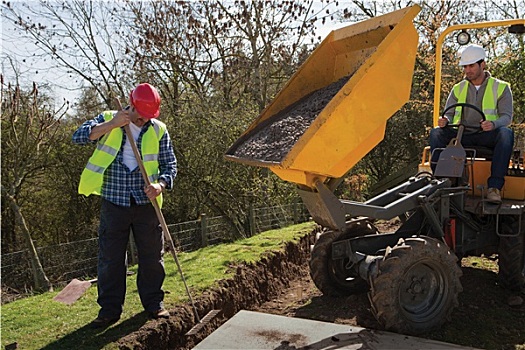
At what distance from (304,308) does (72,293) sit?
250 cm

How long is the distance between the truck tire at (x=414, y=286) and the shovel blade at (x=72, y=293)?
3.06 m

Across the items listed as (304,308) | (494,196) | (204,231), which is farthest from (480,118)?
(204,231)

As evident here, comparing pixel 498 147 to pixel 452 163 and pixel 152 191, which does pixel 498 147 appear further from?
pixel 152 191

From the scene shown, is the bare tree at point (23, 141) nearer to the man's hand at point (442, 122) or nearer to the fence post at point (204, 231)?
the fence post at point (204, 231)

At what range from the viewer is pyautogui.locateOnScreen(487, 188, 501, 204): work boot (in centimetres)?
522

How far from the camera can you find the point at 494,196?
5223 mm

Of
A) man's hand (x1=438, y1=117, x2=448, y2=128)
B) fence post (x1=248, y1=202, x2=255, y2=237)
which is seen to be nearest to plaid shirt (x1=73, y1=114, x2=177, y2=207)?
man's hand (x1=438, y1=117, x2=448, y2=128)

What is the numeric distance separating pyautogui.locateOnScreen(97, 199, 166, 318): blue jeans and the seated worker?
3.11 meters

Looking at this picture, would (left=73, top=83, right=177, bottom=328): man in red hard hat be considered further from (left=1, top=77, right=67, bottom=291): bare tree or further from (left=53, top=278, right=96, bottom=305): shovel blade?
(left=1, top=77, right=67, bottom=291): bare tree

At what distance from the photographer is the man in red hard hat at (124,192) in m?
4.57

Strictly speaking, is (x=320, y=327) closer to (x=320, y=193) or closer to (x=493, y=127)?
(x=320, y=193)

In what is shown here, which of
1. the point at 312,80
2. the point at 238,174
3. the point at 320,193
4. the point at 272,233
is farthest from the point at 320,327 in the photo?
the point at 238,174

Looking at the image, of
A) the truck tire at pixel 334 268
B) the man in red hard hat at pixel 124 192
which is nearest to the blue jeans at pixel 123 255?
the man in red hard hat at pixel 124 192

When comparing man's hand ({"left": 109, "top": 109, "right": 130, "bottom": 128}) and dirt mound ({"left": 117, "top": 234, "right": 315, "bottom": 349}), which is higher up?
man's hand ({"left": 109, "top": 109, "right": 130, "bottom": 128})
